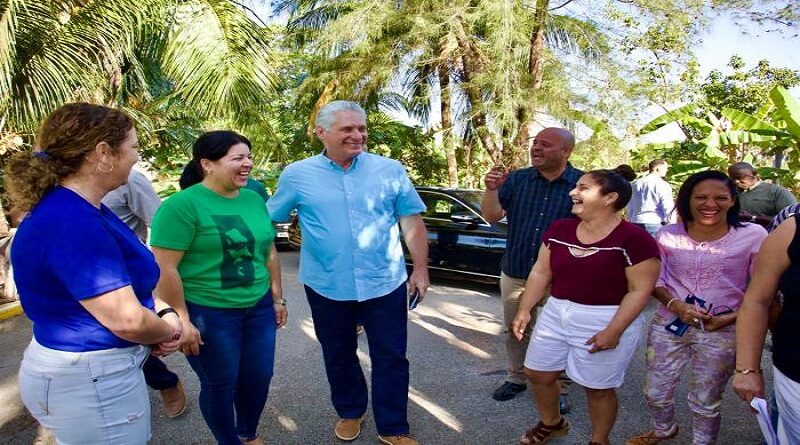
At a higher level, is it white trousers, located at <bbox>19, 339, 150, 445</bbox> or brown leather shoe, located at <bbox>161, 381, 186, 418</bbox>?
white trousers, located at <bbox>19, 339, 150, 445</bbox>

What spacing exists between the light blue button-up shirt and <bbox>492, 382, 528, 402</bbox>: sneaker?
1293 millimetres

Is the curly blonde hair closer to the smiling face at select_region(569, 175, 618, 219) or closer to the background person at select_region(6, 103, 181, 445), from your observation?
the background person at select_region(6, 103, 181, 445)

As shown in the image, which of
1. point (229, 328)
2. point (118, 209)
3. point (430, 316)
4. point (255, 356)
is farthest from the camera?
point (430, 316)

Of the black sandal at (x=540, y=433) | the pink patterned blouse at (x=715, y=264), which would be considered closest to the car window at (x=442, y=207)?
the black sandal at (x=540, y=433)

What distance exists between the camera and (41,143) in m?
1.67

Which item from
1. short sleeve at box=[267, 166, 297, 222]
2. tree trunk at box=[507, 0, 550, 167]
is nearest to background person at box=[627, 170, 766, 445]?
short sleeve at box=[267, 166, 297, 222]

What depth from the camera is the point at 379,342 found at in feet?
9.71

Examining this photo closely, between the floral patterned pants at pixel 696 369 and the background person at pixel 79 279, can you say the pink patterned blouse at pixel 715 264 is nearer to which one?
the floral patterned pants at pixel 696 369

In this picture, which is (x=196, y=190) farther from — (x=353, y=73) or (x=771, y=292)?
(x=353, y=73)

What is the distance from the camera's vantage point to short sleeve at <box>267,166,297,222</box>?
116 inches

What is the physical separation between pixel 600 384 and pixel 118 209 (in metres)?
3.11

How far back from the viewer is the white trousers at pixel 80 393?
1674 millimetres

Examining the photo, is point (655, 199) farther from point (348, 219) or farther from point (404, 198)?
point (348, 219)

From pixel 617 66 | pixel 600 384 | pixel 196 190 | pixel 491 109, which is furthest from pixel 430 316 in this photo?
pixel 617 66
